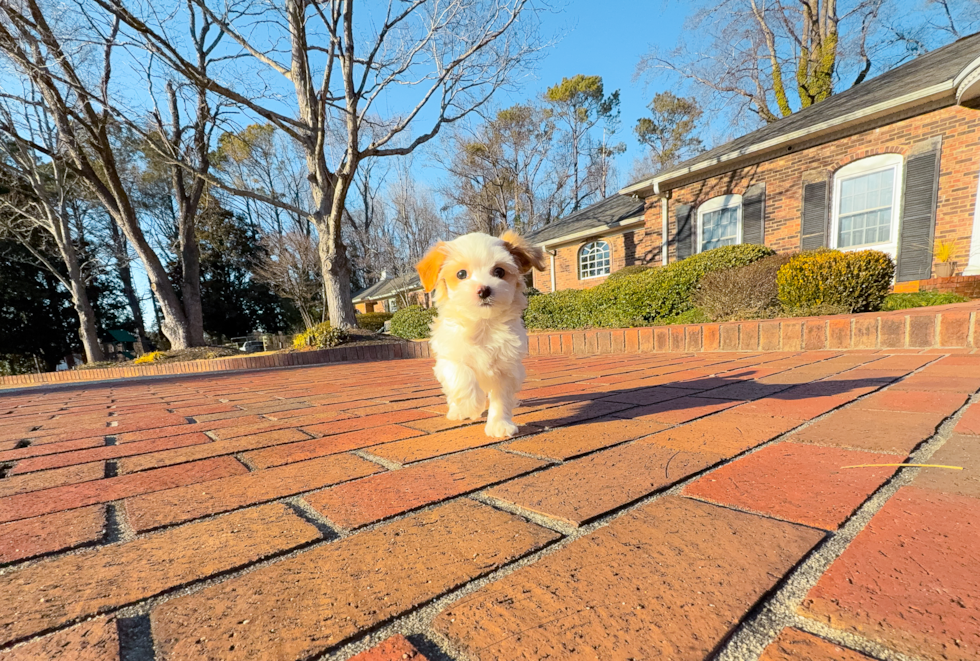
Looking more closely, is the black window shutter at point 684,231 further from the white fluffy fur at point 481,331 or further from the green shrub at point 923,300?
the white fluffy fur at point 481,331

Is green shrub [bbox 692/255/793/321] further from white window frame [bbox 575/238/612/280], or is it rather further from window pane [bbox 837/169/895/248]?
A: white window frame [bbox 575/238/612/280]

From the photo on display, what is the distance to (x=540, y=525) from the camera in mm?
979

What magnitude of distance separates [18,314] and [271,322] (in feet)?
40.8

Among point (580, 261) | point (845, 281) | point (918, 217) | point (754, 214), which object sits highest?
point (754, 214)

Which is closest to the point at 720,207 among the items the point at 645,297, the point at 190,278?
the point at 645,297

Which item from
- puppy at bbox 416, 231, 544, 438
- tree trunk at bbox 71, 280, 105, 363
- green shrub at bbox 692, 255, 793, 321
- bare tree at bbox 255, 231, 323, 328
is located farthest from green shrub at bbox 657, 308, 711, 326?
tree trunk at bbox 71, 280, 105, 363

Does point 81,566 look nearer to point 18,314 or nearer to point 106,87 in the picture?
point 106,87

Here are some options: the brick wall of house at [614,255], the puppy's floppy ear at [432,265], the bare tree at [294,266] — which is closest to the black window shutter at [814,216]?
the brick wall of house at [614,255]

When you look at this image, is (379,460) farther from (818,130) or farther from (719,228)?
(719,228)

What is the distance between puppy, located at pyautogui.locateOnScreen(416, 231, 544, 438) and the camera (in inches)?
72.2

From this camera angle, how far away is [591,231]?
47.9 ft

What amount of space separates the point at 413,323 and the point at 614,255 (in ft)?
23.9

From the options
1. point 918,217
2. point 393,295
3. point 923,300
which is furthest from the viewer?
point 393,295

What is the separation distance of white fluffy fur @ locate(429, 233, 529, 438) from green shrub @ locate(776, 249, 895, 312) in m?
5.34
